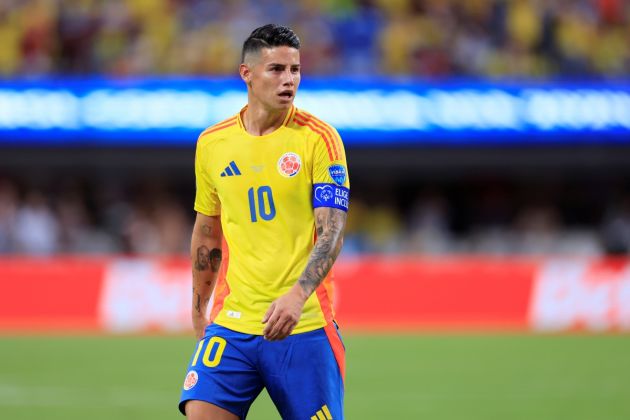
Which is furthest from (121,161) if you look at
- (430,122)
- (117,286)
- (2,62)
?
(430,122)

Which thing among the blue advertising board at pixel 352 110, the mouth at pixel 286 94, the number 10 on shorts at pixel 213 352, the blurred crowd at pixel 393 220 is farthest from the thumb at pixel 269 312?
the blurred crowd at pixel 393 220

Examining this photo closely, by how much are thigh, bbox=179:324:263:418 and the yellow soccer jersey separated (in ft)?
0.24

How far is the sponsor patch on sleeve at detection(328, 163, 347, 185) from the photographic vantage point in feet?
16.6

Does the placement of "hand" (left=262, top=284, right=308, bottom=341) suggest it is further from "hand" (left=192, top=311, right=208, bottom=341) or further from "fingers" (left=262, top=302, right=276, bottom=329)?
"hand" (left=192, top=311, right=208, bottom=341)

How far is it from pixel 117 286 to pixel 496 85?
7.70m

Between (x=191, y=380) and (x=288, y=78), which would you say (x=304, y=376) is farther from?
(x=288, y=78)

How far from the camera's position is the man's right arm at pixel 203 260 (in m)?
5.58

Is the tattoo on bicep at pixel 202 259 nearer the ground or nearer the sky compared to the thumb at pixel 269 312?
nearer the sky

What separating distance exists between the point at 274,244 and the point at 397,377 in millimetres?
7536

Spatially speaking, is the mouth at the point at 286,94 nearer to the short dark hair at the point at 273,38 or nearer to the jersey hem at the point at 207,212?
the short dark hair at the point at 273,38

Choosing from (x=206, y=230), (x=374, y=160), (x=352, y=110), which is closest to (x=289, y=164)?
(x=206, y=230)

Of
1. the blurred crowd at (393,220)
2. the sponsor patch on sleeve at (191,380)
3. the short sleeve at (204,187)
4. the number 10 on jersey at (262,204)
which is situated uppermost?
the blurred crowd at (393,220)

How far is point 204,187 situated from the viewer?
5441mm

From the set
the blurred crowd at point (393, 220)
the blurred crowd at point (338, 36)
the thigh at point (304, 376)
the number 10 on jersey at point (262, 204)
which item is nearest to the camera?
the thigh at point (304, 376)
